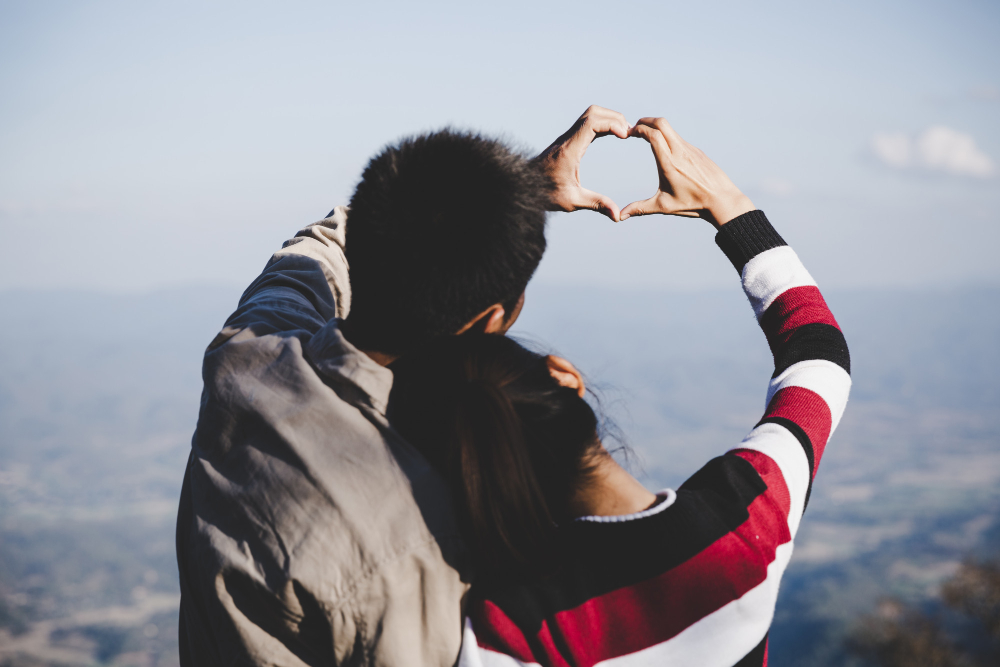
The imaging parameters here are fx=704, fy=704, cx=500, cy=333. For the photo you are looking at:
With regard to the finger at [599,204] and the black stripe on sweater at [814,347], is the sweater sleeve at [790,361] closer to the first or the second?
the black stripe on sweater at [814,347]

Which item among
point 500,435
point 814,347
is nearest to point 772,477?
point 814,347

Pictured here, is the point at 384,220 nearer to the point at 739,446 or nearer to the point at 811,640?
the point at 739,446

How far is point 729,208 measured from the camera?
6.68ft

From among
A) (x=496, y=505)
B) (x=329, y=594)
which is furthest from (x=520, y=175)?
(x=329, y=594)

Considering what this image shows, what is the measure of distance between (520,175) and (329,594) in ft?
3.22

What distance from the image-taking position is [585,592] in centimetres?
142

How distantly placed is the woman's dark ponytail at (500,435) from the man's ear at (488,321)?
5 centimetres

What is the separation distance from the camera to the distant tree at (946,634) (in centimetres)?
5438

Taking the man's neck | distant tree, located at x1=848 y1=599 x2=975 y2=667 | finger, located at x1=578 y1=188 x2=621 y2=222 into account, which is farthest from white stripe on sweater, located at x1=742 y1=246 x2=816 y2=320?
distant tree, located at x1=848 y1=599 x2=975 y2=667

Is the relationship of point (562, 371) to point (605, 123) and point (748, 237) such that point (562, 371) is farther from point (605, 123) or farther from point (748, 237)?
point (605, 123)

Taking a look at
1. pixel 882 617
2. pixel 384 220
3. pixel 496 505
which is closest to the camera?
pixel 496 505

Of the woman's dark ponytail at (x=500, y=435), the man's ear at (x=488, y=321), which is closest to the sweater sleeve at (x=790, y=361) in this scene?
the woman's dark ponytail at (x=500, y=435)

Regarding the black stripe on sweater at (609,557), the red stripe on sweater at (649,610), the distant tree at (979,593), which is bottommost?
the distant tree at (979,593)

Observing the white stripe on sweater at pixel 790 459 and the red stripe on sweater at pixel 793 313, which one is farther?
the red stripe on sweater at pixel 793 313
